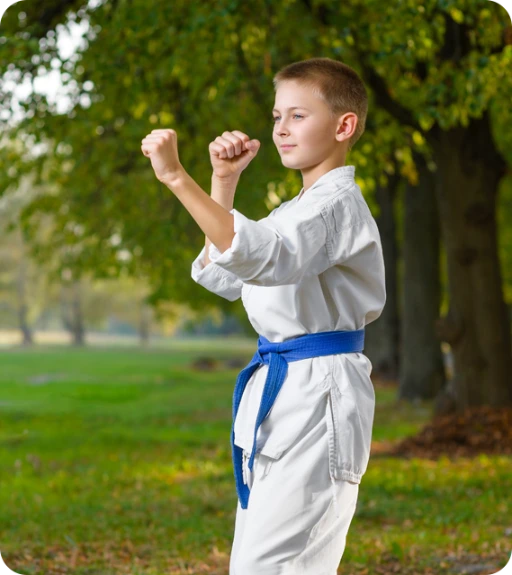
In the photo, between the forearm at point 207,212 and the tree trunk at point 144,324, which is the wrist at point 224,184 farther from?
the tree trunk at point 144,324

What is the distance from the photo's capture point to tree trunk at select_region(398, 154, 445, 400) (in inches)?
597

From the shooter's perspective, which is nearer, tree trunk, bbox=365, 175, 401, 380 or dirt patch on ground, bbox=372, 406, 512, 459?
dirt patch on ground, bbox=372, 406, 512, 459

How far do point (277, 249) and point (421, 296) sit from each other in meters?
12.9

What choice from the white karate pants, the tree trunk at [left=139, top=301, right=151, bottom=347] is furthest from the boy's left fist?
the tree trunk at [left=139, top=301, right=151, bottom=347]

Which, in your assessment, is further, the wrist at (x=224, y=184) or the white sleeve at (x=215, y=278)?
the white sleeve at (x=215, y=278)

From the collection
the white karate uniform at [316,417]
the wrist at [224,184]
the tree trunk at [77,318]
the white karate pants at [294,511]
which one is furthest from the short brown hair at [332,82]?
the tree trunk at [77,318]

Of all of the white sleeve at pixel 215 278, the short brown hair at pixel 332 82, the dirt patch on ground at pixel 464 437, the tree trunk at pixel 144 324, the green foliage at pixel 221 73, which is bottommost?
the tree trunk at pixel 144 324

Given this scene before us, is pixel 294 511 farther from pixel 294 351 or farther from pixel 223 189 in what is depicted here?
pixel 223 189

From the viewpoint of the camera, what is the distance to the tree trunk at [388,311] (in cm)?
1797

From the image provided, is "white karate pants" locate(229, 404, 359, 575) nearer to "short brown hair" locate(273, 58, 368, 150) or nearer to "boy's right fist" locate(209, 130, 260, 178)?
"boy's right fist" locate(209, 130, 260, 178)

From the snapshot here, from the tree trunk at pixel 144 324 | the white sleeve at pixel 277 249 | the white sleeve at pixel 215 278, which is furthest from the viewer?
the tree trunk at pixel 144 324

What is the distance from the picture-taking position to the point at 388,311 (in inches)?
734

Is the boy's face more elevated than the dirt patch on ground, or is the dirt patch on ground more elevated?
the boy's face

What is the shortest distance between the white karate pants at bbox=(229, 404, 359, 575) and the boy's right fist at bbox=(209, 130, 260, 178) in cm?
87
